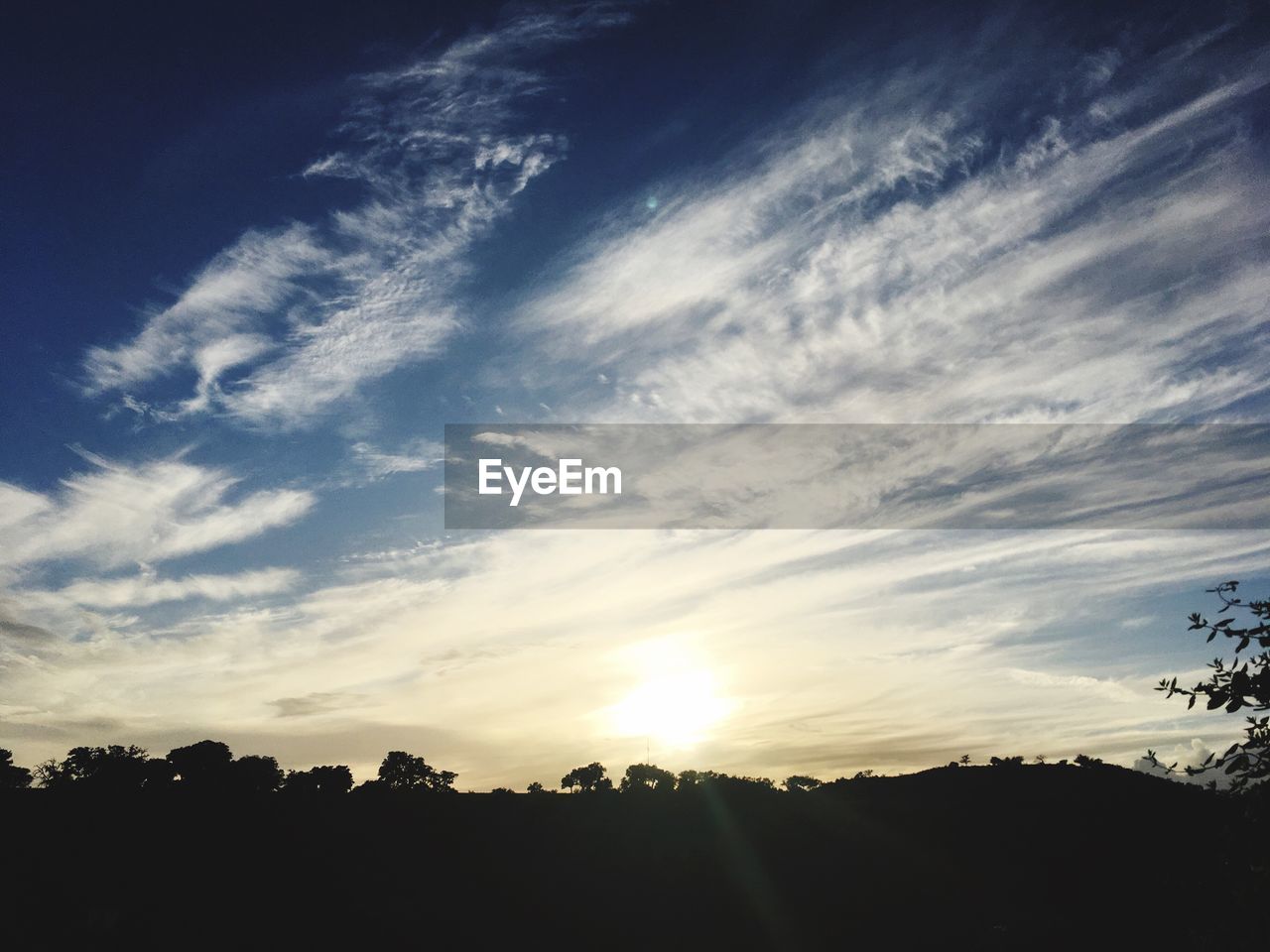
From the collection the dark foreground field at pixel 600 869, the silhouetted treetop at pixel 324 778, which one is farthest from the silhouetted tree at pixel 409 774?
the dark foreground field at pixel 600 869

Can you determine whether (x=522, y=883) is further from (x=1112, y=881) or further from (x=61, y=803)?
(x=1112, y=881)

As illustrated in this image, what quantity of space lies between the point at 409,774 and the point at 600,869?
329 feet

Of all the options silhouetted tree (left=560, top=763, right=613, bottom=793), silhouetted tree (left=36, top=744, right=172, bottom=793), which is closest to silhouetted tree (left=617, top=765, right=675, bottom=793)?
silhouetted tree (left=560, top=763, right=613, bottom=793)

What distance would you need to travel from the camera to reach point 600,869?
7656 centimetres

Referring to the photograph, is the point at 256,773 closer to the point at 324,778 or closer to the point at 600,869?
the point at 324,778

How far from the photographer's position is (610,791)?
102250 millimetres

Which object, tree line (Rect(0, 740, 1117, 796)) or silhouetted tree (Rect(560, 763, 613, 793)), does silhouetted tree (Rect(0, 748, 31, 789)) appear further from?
silhouetted tree (Rect(560, 763, 613, 793))

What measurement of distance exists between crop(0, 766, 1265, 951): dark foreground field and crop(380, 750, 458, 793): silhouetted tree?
78.8 meters

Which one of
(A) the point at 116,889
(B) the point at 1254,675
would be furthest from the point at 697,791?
(B) the point at 1254,675

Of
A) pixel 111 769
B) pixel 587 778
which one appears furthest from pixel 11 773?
pixel 587 778

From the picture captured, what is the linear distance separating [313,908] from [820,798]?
70674 mm

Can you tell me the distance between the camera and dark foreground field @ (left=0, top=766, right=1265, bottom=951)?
56281 millimetres

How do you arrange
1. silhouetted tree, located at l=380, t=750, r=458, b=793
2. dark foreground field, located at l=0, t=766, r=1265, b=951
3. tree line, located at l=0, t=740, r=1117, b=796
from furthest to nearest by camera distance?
silhouetted tree, located at l=380, t=750, r=458, b=793 → tree line, located at l=0, t=740, r=1117, b=796 → dark foreground field, located at l=0, t=766, r=1265, b=951

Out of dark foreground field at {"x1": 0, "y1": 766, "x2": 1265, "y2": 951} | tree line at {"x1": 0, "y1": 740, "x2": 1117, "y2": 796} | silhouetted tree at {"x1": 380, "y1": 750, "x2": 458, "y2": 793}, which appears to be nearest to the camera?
dark foreground field at {"x1": 0, "y1": 766, "x2": 1265, "y2": 951}
